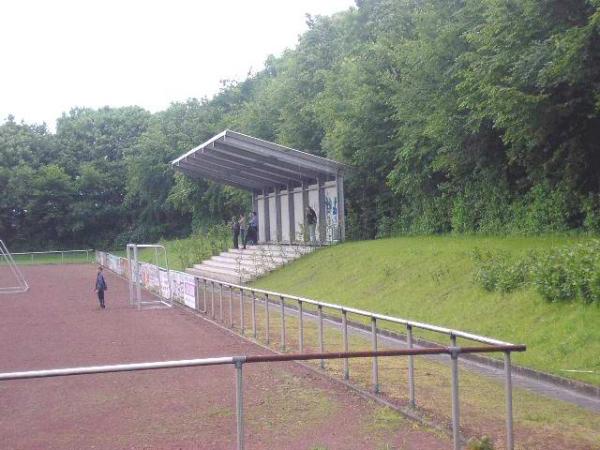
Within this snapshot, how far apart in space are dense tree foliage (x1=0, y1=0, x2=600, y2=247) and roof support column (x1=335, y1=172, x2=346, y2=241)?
1027mm

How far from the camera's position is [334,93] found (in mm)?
37375

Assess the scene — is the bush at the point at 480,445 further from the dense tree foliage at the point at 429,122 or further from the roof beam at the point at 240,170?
the roof beam at the point at 240,170

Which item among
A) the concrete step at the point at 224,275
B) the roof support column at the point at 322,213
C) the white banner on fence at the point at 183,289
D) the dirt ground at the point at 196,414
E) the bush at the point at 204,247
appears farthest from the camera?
the bush at the point at 204,247

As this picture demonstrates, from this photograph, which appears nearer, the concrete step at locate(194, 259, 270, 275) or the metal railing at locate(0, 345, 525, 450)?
the metal railing at locate(0, 345, 525, 450)

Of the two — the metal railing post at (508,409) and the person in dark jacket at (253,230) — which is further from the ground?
the person in dark jacket at (253,230)

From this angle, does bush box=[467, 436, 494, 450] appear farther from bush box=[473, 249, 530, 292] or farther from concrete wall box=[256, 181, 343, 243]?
concrete wall box=[256, 181, 343, 243]

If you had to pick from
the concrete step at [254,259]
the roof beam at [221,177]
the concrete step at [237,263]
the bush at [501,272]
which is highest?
the roof beam at [221,177]

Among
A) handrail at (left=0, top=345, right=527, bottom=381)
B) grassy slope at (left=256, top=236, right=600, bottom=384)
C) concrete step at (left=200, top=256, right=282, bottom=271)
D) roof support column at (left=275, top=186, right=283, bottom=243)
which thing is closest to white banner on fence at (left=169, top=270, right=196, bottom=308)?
grassy slope at (left=256, top=236, right=600, bottom=384)

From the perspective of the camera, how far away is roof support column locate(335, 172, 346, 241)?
31.5 m

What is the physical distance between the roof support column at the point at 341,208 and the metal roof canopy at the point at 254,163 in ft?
0.75

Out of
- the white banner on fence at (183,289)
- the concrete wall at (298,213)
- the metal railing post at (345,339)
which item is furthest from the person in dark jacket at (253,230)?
the metal railing post at (345,339)

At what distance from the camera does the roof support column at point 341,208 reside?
31531 millimetres

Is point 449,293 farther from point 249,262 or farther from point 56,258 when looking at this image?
point 56,258

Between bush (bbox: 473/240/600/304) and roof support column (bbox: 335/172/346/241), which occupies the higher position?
roof support column (bbox: 335/172/346/241)
